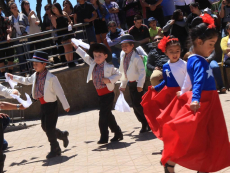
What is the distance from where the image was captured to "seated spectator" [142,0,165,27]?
1269cm

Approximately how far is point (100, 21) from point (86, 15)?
0.48 meters

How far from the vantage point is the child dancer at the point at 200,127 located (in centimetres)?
438

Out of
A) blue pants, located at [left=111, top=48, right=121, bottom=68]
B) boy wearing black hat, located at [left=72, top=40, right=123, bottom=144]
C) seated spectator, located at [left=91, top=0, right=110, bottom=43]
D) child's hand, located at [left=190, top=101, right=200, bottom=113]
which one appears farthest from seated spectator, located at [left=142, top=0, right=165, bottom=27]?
child's hand, located at [left=190, top=101, right=200, bottom=113]

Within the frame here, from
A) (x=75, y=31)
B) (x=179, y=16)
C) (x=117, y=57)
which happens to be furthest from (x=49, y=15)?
(x=179, y=16)

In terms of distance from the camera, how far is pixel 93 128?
948 cm

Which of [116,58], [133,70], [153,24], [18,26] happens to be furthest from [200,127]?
[18,26]

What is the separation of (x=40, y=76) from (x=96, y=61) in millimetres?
1018

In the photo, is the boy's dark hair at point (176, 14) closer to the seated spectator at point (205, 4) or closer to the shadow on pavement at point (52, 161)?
the seated spectator at point (205, 4)

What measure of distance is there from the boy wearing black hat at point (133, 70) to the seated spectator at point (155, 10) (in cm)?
498

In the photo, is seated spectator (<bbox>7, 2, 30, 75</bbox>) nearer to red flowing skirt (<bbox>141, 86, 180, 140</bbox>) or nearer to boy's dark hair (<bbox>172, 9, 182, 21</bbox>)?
boy's dark hair (<bbox>172, 9, 182, 21</bbox>)

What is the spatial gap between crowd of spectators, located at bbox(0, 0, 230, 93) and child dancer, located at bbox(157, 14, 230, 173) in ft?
22.8

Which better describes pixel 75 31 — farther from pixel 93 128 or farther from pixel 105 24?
pixel 93 128

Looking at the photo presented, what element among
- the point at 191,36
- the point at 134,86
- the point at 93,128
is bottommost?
the point at 93,128

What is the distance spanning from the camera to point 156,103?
5.88m
